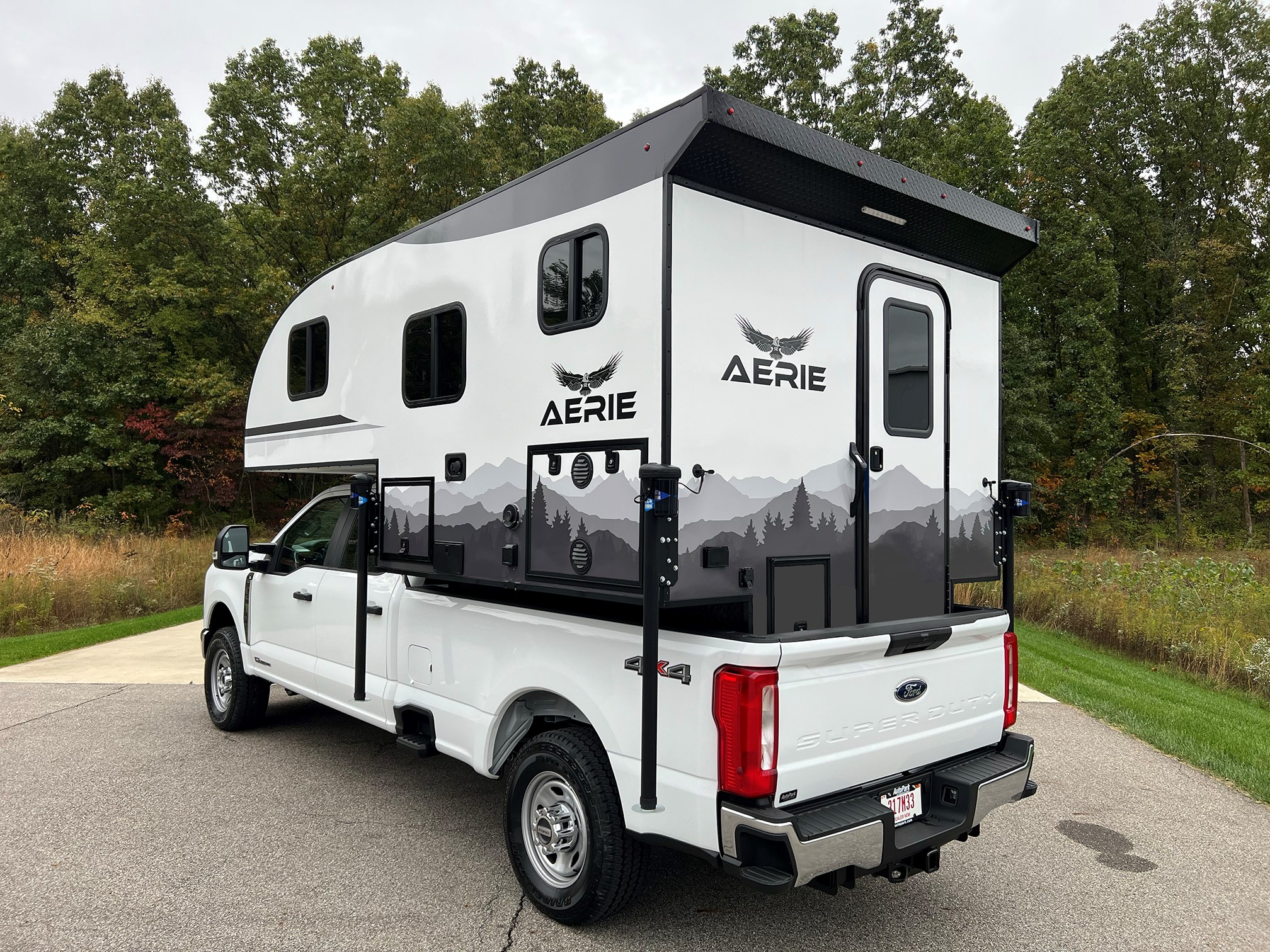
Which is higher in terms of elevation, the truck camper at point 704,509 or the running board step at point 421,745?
the truck camper at point 704,509

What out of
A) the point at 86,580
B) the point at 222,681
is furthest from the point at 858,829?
the point at 86,580

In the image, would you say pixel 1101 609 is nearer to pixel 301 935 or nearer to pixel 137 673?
pixel 301 935

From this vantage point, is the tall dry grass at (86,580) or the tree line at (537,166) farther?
the tree line at (537,166)

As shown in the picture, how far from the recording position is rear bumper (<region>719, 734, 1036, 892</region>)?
2.85 m

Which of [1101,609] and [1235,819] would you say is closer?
[1235,819]

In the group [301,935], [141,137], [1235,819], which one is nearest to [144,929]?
[301,935]

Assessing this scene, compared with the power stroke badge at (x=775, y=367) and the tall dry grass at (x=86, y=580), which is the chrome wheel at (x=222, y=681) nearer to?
the power stroke badge at (x=775, y=367)

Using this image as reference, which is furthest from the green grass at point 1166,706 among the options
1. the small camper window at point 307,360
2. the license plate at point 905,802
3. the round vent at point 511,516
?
the small camper window at point 307,360

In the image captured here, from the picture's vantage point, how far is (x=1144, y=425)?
96.7 feet

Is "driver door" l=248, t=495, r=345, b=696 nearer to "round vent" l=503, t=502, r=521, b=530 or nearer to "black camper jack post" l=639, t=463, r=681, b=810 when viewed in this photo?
"round vent" l=503, t=502, r=521, b=530

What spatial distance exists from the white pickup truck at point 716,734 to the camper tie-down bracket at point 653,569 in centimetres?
12

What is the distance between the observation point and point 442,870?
4.14 metres

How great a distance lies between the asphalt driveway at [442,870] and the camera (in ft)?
11.6

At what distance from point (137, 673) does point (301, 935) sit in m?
6.44
